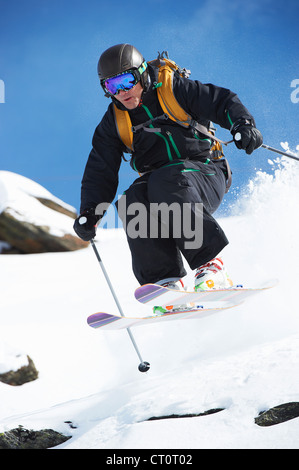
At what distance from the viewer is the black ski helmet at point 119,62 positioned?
148 inches

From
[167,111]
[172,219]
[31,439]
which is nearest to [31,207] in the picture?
[167,111]

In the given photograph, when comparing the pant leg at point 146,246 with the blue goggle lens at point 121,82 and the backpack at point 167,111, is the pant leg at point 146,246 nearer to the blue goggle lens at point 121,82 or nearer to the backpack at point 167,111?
the backpack at point 167,111

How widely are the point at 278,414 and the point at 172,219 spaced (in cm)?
153

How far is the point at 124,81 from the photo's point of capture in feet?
12.4

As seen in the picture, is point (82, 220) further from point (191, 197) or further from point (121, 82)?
point (121, 82)

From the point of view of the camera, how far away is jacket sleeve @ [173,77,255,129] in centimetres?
372

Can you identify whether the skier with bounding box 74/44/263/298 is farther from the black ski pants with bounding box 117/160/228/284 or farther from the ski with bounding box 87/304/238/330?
the ski with bounding box 87/304/238/330

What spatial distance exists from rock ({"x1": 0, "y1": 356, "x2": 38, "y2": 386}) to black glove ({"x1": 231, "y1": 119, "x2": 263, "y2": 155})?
15.1 feet

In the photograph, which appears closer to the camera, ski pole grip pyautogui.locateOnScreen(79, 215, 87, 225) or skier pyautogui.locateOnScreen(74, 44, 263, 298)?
skier pyautogui.locateOnScreen(74, 44, 263, 298)

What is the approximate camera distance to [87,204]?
169 inches

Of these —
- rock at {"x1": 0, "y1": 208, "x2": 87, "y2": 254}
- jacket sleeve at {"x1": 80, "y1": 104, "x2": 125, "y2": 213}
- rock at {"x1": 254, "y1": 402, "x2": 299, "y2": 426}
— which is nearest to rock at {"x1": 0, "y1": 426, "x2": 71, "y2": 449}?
rock at {"x1": 254, "y1": 402, "x2": 299, "y2": 426}

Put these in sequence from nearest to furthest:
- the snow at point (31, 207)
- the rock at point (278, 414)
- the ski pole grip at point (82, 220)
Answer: the rock at point (278, 414) < the ski pole grip at point (82, 220) < the snow at point (31, 207)

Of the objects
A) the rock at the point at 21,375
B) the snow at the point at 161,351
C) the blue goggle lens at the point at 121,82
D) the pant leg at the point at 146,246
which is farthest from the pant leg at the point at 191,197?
the rock at the point at 21,375

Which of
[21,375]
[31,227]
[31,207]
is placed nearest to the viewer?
[21,375]
